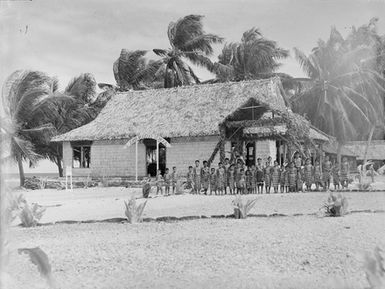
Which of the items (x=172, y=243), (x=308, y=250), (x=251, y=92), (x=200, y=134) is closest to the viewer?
(x=308, y=250)

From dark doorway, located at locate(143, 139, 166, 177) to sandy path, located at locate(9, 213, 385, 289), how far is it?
11.8m

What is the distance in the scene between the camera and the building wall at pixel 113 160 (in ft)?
63.7

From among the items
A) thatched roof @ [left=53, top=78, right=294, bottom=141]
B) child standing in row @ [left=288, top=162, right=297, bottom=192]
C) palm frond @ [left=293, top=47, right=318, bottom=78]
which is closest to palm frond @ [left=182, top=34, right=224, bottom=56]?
thatched roof @ [left=53, top=78, right=294, bottom=141]

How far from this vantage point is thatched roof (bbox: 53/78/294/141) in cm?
1877

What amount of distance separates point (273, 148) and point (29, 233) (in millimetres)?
12184

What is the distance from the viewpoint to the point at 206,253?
563 cm

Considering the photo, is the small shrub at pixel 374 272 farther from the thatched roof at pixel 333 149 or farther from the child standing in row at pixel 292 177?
the thatched roof at pixel 333 149

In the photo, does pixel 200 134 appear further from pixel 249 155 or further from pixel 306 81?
pixel 306 81

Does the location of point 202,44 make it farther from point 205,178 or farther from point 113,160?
point 205,178

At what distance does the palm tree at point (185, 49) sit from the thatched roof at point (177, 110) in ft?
12.3

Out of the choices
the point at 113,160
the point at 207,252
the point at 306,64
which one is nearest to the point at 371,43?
the point at 306,64

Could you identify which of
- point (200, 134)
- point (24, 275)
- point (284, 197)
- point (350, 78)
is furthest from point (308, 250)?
point (350, 78)

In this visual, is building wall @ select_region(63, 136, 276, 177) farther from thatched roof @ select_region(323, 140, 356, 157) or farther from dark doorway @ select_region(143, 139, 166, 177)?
thatched roof @ select_region(323, 140, 356, 157)

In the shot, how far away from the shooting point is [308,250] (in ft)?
18.5
